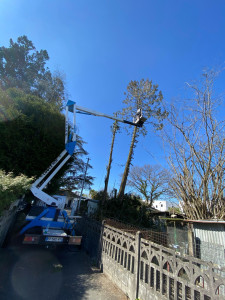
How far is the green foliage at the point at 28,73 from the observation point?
44.6 ft

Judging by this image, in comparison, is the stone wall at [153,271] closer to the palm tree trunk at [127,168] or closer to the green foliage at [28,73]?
the palm tree trunk at [127,168]

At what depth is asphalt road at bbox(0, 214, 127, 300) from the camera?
2939mm

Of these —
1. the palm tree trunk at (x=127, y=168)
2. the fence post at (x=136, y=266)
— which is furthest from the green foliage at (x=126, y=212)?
the fence post at (x=136, y=266)

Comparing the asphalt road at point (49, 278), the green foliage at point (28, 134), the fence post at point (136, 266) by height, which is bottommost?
the asphalt road at point (49, 278)

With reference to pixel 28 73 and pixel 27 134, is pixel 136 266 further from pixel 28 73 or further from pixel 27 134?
pixel 28 73

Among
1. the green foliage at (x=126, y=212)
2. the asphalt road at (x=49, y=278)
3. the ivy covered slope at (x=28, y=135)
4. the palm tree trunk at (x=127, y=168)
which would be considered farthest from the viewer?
the palm tree trunk at (x=127, y=168)

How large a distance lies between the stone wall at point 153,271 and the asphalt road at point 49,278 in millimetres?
356

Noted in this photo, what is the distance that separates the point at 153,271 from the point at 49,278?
2.51 metres

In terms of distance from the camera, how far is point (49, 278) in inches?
139

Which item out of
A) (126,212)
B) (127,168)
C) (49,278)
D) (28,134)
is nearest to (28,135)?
(28,134)

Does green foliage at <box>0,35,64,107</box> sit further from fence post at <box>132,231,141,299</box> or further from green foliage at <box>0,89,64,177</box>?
fence post at <box>132,231,141,299</box>

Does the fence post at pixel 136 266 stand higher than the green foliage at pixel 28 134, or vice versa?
the green foliage at pixel 28 134

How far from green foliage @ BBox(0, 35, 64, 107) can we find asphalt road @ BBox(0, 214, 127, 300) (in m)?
11.7

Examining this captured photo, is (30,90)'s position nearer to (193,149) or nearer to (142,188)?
(193,149)
